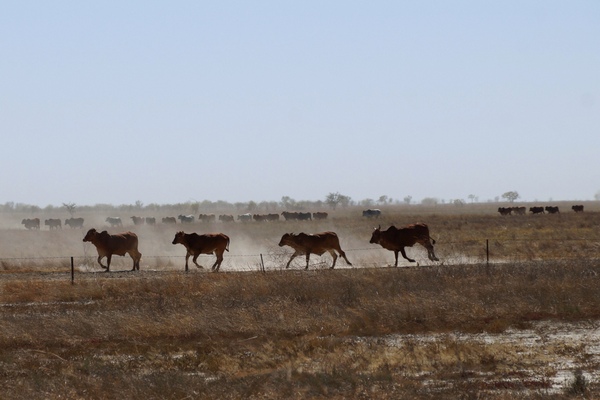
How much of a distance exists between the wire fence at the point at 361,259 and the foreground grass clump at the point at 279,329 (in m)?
5.99

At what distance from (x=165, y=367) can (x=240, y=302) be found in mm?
6608

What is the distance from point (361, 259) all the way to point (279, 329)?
20462 millimetres

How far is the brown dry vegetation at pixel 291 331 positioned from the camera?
1410 centimetres

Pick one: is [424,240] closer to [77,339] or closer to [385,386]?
[77,339]

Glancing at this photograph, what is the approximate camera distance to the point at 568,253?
3847cm

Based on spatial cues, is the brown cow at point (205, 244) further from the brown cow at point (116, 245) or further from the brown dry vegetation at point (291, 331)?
the brown dry vegetation at point (291, 331)

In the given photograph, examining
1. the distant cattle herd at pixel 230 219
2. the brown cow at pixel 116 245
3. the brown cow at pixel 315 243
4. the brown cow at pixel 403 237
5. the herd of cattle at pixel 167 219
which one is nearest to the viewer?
the brown cow at pixel 315 243

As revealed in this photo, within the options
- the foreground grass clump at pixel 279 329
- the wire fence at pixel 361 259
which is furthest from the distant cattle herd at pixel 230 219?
the foreground grass clump at pixel 279 329

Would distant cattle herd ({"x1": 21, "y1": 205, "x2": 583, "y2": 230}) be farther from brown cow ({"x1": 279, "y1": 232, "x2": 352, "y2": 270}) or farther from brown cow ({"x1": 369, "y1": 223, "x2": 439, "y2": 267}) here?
brown cow ({"x1": 279, "y1": 232, "x2": 352, "y2": 270})

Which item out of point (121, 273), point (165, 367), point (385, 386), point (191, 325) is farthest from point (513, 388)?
point (121, 273)

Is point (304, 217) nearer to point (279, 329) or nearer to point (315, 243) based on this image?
point (315, 243)

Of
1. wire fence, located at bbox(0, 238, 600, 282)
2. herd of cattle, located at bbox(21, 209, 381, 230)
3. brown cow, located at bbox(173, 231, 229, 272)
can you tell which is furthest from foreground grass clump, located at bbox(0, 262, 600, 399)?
herd of cattle, located at bbox(21, 209, 381, 230)

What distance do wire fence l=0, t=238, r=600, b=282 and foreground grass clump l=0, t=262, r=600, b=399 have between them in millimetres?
5989

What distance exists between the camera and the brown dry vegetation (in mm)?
14102
